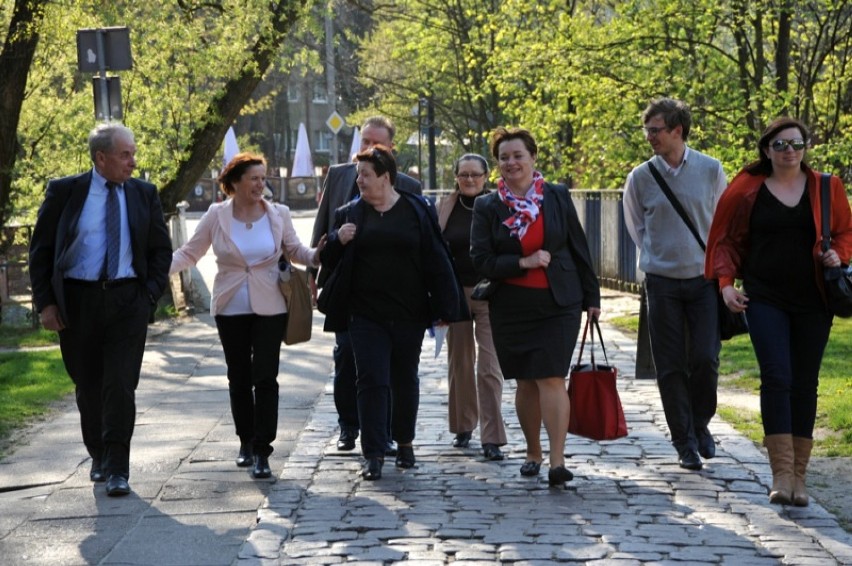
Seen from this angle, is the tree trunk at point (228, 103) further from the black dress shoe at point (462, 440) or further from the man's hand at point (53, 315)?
the man's hand at point (53, 315)

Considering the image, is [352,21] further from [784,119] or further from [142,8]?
[784,119]

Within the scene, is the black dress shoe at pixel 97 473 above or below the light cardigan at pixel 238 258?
below

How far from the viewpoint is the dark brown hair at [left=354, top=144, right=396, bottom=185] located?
27.0 ft

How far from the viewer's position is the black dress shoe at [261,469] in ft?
27.2

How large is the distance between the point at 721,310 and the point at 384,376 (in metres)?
1.79

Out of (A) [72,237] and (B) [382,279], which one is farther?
(B) [382,279]

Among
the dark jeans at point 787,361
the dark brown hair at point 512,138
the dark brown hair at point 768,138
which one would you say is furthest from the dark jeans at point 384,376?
the dark brown hair at point 768,138

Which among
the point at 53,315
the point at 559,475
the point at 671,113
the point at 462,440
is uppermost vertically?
the point at 671,113

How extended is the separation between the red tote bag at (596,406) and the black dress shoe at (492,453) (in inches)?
30.6

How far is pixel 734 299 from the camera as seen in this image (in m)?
7.36

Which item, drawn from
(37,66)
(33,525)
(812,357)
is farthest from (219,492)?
(37,66)

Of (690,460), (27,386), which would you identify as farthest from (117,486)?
(27,386)

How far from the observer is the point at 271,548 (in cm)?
645

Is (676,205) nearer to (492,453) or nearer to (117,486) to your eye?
(492,453)
